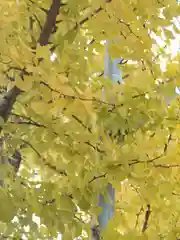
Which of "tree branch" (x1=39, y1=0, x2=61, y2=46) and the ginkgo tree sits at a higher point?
→ "tree branch" (x1=39, y1=0, x2=61, y2=46)

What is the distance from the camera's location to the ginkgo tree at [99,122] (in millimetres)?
603

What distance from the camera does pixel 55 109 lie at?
61 centimetres

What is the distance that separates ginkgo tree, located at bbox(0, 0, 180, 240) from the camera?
603mm

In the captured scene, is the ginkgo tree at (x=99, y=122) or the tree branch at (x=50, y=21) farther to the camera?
the tree branch at (x=50, y=21)

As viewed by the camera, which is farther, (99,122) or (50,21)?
(50,21)

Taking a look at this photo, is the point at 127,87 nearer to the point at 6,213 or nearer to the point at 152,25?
the point at 152,25

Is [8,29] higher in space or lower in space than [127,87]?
higher

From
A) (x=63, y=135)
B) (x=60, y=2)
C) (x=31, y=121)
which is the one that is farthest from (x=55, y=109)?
(x=60, y=2)

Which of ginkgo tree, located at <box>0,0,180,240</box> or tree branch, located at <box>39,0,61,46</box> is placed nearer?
ginkgo tree, located at <box>0,0,180,240</box>

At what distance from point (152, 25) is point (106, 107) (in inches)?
9.6

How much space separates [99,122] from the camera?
71 centimetres

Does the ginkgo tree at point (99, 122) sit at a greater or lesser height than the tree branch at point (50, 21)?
lesser

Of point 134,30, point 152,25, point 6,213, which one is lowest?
point 6,213

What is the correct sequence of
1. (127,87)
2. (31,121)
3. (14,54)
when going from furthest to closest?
1. (31,121)
2. (127,87)
3. (14,54)
